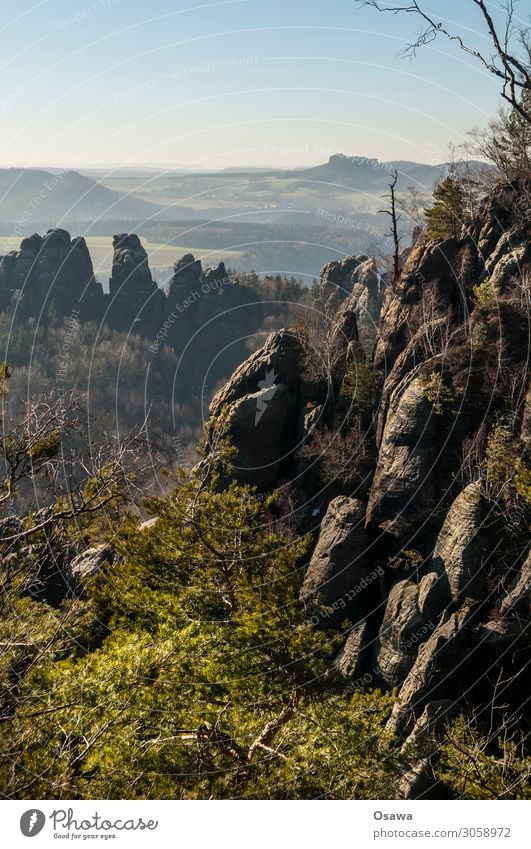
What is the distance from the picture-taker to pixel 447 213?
43.2 m

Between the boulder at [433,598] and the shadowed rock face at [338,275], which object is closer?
the boulder at [433,598]

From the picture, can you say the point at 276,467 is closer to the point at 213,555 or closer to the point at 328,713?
the point at 213,555

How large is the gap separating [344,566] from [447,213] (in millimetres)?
21508

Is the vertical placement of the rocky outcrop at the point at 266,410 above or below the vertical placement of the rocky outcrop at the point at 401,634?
above

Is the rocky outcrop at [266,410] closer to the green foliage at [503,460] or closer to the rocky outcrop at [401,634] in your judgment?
the rocky outcrop at [401,634]

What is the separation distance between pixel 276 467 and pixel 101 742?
96.2 feet

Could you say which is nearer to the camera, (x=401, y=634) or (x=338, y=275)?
(x=401, y=634)

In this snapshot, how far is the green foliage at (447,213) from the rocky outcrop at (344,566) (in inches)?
679

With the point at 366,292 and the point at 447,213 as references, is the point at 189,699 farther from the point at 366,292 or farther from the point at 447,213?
the point at 366,292

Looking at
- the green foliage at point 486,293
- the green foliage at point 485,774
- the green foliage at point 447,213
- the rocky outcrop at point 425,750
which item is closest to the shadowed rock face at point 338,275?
the green foliage at point 447,213

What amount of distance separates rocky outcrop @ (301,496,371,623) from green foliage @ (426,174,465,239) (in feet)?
56.6

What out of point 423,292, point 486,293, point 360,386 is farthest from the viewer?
point 360,386

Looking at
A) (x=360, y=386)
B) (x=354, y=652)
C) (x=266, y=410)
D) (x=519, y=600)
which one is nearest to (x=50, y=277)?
(x=266, y=410)

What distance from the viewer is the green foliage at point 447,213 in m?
42.7
